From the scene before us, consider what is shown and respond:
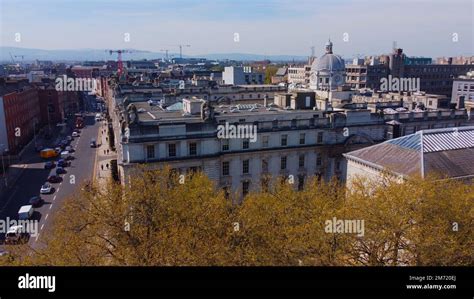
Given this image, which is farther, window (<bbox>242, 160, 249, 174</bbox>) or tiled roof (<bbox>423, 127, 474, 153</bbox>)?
window (<bbox>242, 160, 249, 174</bbox>)

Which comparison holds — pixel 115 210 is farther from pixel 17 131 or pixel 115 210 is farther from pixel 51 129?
pixel 51 129

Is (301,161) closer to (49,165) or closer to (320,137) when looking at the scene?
(320,137)

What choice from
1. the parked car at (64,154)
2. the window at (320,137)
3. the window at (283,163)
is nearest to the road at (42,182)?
the parked car at (64,154)

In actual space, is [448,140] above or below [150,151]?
above

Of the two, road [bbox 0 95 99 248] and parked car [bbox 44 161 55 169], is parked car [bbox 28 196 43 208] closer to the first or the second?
road [bbox 0 95 99 248]

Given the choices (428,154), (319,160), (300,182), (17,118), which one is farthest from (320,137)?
(17,118)

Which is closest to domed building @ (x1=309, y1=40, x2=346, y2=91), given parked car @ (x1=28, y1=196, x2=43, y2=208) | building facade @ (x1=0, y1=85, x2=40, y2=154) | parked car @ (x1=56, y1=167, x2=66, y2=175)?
parked car @ (x1=56, y1=167, x2=66, y2=175)
